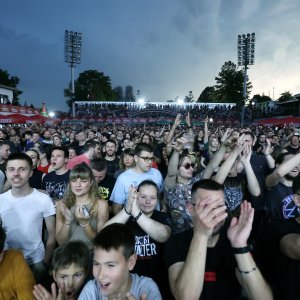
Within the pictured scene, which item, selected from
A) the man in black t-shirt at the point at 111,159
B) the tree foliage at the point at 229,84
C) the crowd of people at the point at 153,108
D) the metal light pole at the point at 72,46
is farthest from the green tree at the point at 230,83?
the man in black t-shirt at the point at 111,159

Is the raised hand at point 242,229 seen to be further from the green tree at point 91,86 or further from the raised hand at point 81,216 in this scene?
the green tree at point 91,86

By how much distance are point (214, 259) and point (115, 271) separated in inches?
29.8

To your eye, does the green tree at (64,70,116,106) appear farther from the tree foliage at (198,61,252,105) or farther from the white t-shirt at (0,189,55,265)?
the white t-shirt at (0,189,55,265)

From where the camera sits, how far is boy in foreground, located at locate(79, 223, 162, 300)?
208 centimetres

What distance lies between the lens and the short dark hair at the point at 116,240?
2197 millimetres

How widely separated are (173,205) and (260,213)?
1.27 meters

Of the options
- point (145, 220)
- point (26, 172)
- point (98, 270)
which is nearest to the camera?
point (98, 270)

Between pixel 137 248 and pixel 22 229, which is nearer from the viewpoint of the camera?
pixel 137 248

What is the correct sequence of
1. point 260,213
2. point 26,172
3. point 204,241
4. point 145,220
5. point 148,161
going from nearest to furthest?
1. point 204,241
2. point 145,220
3. point 26,172
4. point 260,213
5. point 148,161

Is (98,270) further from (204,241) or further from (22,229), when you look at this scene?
(22,229)

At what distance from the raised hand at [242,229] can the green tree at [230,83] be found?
221 ft

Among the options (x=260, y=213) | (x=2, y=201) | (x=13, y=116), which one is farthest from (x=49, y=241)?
(x=13, y=116)

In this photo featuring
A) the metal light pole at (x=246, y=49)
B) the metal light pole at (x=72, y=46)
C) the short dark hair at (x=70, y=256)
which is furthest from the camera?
the metal light pole at (x=246, y=49)

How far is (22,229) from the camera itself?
3324mm
